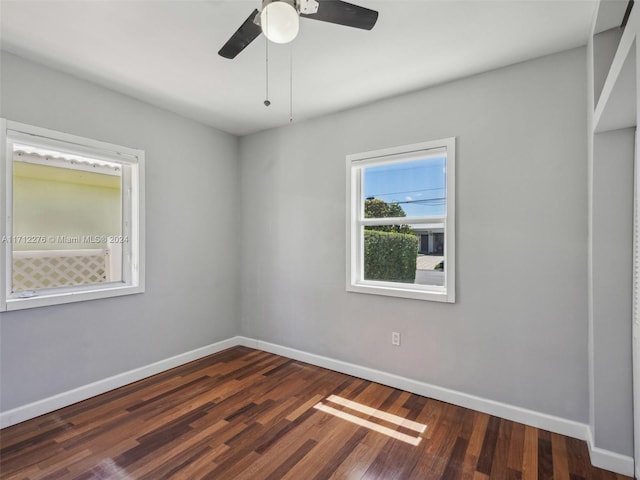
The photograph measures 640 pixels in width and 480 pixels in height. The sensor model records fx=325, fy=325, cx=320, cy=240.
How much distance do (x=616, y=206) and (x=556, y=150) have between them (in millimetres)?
596

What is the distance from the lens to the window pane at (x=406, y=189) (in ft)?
9.34

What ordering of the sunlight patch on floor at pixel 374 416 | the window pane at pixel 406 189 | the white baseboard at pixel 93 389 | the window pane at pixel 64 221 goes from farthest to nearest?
the window pane at pixel 406 189 → the window pane at pixel 64 221 → the white baseboard at pixel 93 389 → the sunlight patch on floor at pixel 374 416

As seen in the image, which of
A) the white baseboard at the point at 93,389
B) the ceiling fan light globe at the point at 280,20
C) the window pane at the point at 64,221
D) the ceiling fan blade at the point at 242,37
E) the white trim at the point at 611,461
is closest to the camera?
the ceiling fan light globe at the point at 280,20

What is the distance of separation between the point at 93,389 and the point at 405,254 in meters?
2.96

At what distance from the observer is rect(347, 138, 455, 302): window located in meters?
2.76

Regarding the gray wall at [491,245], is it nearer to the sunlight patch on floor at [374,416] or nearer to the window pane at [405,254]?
the window pane at [405,254]

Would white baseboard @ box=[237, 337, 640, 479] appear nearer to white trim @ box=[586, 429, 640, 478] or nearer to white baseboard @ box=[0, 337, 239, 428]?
white trim @ box=[586, 429, 640, 478]

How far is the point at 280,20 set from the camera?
1.26 meters

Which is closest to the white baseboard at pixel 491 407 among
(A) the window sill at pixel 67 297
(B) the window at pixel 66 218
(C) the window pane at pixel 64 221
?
(A) the window sill at pixel 67 297

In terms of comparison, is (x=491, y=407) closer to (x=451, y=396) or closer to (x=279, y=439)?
(x=451, y=396)

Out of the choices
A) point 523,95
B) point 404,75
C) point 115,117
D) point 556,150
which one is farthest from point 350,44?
point 115,117

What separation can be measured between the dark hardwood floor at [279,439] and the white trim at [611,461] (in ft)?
0.17

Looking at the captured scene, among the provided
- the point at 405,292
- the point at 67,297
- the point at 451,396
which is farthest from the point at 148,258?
the point at 451,396

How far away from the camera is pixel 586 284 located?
2189mm
